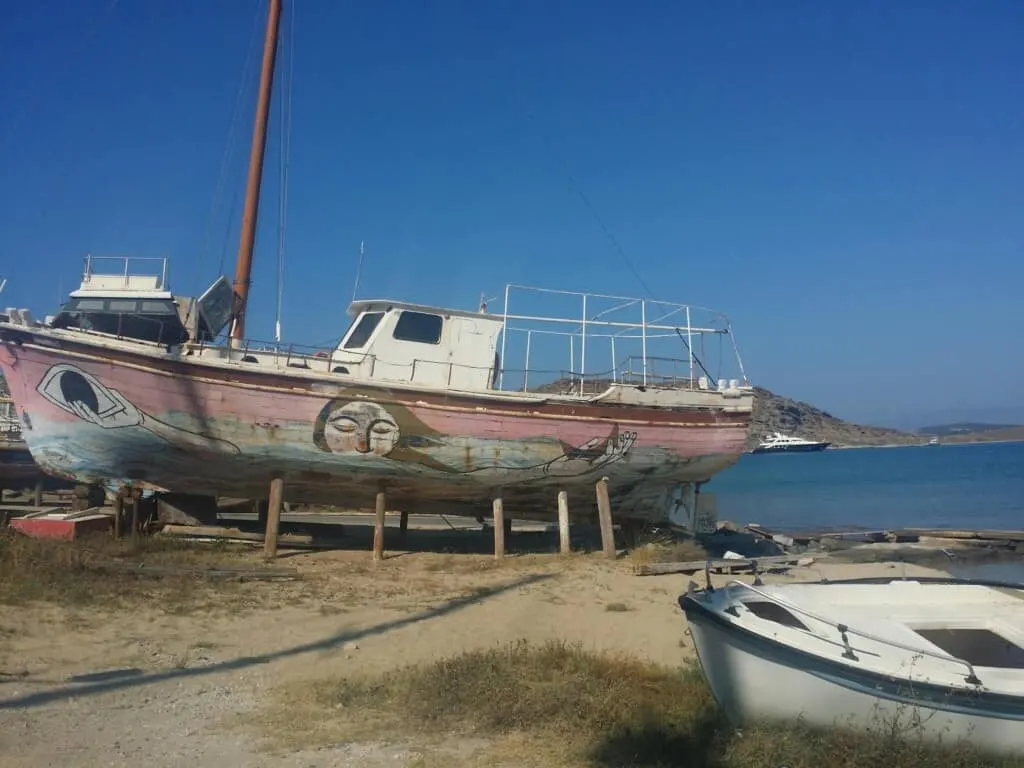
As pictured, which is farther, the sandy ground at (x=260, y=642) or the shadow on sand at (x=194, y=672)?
the shadow on sand at (x=194, y=672)

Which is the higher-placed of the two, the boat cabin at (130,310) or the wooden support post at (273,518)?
the boat cabin at (130,310)

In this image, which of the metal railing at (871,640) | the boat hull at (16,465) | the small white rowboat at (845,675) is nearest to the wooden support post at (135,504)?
the boat hull at (16,465)

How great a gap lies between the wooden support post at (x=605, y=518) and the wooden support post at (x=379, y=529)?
475 centimetres

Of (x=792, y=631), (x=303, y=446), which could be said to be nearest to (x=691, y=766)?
(x=792, y=631)

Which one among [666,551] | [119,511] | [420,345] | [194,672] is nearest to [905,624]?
[194,672]

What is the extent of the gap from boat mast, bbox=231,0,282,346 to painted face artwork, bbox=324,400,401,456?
3508 mm

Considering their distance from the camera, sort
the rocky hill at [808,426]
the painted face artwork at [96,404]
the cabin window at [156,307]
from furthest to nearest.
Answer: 1. the rocky hill at [808,426]
2. the cabin window at [156,307]
3. the painted face artwork at [96,404]

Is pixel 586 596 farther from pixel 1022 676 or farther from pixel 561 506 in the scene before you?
pixel 1022 676

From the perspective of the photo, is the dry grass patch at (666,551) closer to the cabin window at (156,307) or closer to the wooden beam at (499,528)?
the wooden beam at (499,528)

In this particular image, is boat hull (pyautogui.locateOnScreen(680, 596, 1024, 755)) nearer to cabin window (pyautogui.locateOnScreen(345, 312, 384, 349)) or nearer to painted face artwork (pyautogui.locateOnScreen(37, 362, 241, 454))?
painted face artwork (pyautogui.locateOnScreen(37, 362, 241, 454))

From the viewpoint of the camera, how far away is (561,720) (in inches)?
268

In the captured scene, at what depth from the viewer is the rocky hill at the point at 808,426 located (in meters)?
122

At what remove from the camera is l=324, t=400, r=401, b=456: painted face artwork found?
1549 centimetres

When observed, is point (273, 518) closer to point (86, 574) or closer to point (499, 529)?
point (86, 574)
